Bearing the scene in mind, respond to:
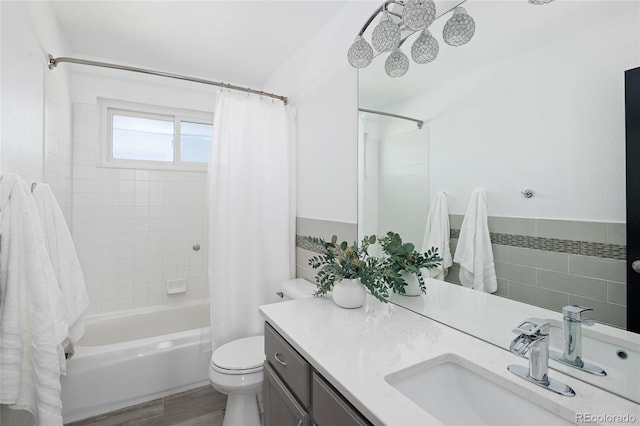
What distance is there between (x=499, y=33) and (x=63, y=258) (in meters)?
2.05

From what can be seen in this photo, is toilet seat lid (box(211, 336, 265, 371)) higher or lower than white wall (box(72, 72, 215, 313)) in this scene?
lower

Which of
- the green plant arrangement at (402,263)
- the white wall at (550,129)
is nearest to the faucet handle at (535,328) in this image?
the white wall at (550,129)

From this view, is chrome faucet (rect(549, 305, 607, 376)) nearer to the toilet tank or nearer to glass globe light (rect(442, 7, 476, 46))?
glass globe light (rect(442, 7, 476, 46))

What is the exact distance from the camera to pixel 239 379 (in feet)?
5.09

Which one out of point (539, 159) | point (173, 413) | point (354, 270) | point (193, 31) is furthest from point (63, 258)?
point (539, 159)

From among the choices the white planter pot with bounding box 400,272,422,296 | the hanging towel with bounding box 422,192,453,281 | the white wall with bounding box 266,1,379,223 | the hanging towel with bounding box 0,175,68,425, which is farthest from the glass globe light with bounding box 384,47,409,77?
the hanging towel with bounding box 0,175,68,425

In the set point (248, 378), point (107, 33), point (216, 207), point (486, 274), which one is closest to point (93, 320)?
point (216, 207)

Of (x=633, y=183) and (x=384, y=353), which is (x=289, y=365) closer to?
(x=384, y=353)

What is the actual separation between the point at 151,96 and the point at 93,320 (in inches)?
75.3

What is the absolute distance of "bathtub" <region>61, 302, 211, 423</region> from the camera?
5.74 ft

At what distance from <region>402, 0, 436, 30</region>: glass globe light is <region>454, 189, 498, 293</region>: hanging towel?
25.1 inches

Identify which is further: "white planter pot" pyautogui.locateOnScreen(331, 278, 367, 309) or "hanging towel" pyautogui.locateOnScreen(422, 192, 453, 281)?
"white planter pot" pyautogui.locateOnScreen(331, 278, 367, 309)

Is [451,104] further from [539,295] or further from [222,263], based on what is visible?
[222,263]

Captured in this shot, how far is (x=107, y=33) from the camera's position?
2.00 metres
